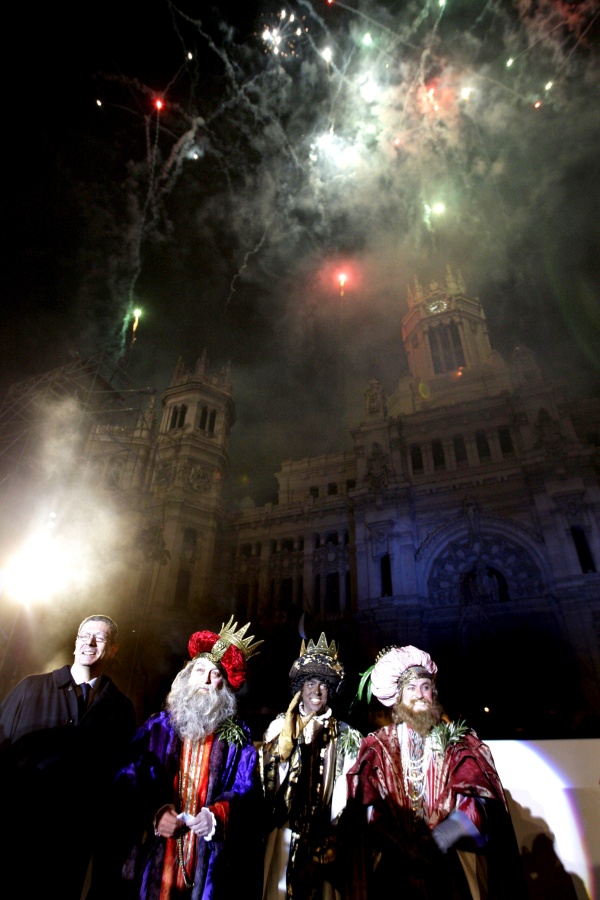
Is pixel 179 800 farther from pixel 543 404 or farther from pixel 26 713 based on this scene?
pixel 543 404

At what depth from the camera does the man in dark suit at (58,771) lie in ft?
10.5

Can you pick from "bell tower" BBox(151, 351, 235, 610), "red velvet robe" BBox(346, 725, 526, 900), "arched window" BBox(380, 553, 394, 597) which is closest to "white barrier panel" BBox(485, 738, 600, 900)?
"red velvet robe" BBox(346, 725, 526, 900)

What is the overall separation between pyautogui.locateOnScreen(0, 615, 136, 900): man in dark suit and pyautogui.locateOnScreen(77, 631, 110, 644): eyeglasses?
0.29 ft

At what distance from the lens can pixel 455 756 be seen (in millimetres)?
3275

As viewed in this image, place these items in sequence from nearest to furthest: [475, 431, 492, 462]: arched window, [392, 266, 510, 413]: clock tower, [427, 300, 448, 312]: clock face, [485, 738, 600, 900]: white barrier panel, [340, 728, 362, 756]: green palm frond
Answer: [485, 738, 600, 900]: white barrier panel → [340, 728, 362, 756]: green palm frond → [475, 431, 492, 462]: arched window → [392, 266, 510, 413]: clock tower → [427, 300, 448, 312]: clock face

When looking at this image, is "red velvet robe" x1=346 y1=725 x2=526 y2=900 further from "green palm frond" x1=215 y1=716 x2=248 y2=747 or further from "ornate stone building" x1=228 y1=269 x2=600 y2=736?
"ornate stone building" x1=228 y1=269 x2=600 y2=736

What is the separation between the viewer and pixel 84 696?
12.6 ft

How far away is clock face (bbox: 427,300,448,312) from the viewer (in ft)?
119

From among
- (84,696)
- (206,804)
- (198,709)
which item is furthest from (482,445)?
(84,696)

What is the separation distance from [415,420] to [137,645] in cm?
2035

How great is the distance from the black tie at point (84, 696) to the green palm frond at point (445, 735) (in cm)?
310

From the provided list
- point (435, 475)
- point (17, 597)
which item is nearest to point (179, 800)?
point (17, 597)

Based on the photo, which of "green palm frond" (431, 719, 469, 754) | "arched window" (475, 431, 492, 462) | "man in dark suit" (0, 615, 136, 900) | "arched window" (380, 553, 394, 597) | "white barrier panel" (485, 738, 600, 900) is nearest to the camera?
"man in dark suit" (0, 615, 136, 900)

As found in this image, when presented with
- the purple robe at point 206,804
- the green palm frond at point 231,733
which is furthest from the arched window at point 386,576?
the purple robe at point 206,804
